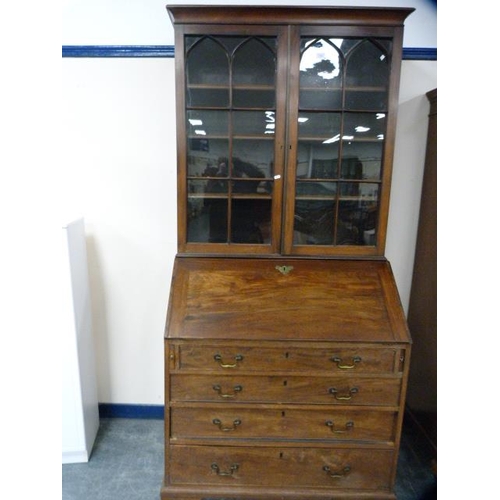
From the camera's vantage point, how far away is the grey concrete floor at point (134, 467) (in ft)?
5.59

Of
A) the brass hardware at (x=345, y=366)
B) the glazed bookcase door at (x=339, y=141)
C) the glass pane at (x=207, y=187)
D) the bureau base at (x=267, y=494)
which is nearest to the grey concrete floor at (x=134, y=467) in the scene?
the bureau base at (x=267, y=494)

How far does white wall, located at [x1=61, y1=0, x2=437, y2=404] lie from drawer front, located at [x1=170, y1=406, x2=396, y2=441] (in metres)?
0.68

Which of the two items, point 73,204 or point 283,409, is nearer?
point 283,409

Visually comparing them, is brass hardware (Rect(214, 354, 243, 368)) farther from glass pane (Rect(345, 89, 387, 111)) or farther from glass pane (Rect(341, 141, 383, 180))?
glass pane (Rect(345, 89, 387, 111))

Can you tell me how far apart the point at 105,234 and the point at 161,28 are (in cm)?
108

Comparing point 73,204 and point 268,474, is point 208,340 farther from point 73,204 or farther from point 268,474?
point 73,204

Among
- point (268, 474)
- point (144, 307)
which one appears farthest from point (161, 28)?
point (268, 474)

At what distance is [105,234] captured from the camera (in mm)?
2010

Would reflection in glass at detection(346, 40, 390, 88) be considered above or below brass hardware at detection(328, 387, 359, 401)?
above

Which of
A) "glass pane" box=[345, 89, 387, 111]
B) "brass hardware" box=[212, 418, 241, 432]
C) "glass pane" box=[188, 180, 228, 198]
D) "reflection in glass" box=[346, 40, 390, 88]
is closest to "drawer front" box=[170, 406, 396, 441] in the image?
"brass hardware" box=[212, 418, 241, 432]

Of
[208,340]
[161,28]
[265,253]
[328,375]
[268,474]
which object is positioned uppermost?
[161,28]

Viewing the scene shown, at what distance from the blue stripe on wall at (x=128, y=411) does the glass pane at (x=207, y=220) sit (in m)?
1.15

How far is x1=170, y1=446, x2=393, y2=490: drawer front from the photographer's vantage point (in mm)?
1547

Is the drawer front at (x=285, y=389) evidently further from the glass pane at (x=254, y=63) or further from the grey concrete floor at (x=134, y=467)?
the glass pane at (x=254, y=63)
